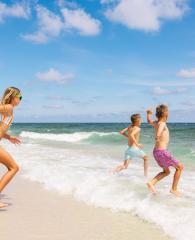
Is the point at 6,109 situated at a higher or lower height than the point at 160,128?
higher

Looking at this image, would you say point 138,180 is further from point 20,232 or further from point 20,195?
point 20,232

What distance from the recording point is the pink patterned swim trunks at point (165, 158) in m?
6.45

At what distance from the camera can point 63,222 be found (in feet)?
15.9

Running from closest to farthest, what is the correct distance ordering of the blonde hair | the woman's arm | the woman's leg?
the woman's arm, the blonde hair, the woman's leg

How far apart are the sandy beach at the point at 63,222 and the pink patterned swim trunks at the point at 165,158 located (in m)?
1.54

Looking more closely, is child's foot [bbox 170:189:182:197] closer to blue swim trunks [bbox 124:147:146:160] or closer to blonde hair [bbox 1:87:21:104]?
blue swim trunks [bbox 124:147:146:160]

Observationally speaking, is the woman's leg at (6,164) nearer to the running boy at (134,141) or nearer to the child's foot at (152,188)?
the child's foot at (152,188)

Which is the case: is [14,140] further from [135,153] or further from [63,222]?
[135,153]

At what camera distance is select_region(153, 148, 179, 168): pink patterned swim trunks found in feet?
21.1

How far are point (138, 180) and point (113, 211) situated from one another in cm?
214

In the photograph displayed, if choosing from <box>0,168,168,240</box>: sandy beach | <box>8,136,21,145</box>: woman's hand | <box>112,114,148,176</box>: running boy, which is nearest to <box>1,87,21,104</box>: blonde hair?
<box>8,136,21,145</box>: woman's hand

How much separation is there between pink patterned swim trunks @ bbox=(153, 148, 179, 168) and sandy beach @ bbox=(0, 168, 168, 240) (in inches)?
60.7

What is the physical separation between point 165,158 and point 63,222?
7.74ft

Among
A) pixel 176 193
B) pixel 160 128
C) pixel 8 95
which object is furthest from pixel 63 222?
pixel 160 128
